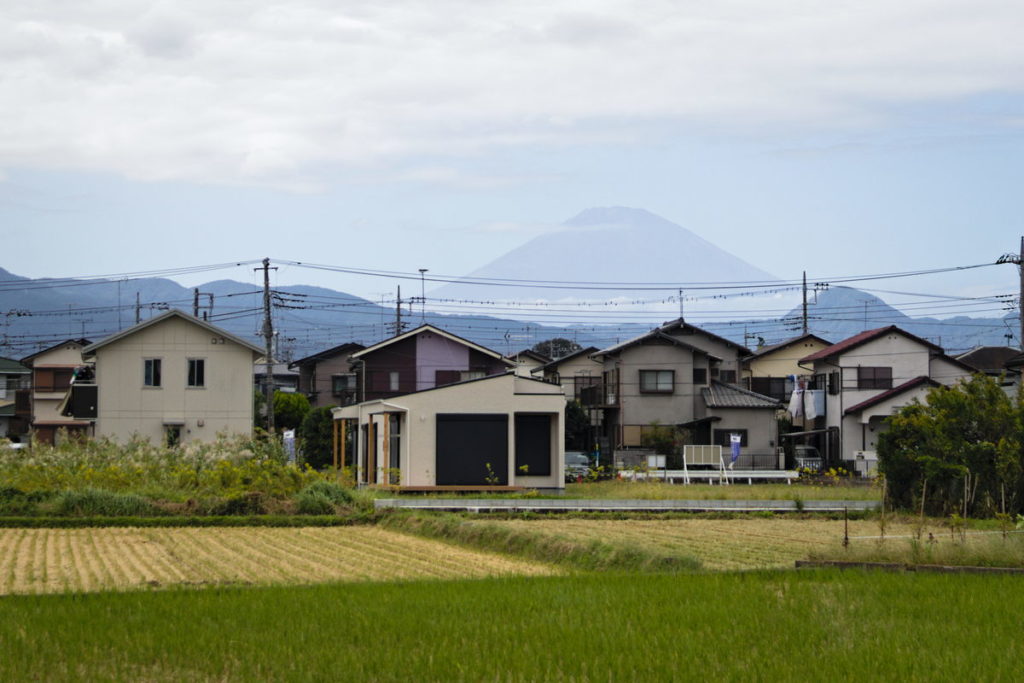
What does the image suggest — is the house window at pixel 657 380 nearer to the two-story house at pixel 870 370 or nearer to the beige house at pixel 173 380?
the two-story house at pixel 870 370

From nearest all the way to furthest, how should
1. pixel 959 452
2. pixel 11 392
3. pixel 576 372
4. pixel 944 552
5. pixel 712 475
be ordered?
pixel 944 552, pixel 959 452, pixel 712 475, pixel 576 372, pixel 11 392

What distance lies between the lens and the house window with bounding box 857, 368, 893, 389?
5062 centimetres

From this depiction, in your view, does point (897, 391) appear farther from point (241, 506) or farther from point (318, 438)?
point (241, 506)

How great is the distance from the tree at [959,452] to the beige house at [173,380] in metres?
22.9

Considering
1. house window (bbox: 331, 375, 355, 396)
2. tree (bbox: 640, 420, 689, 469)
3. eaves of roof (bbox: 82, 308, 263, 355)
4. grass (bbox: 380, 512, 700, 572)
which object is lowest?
grass (bbox: 380, 512, 700, 572)

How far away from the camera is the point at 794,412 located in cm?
5294

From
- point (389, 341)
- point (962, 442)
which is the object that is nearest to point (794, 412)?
point (389, 341)

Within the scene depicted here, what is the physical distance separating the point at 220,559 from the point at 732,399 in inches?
1450

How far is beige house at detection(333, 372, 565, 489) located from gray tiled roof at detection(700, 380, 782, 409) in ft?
61.3

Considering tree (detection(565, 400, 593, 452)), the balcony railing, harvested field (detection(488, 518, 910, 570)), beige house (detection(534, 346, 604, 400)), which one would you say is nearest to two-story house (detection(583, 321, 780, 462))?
the balcony railing

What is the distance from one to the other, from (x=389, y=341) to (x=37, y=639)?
134 ft

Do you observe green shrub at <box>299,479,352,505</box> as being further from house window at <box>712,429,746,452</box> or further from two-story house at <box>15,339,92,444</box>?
two-story house at <box>15,339,92,444</box>

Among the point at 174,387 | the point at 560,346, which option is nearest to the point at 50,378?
the point at 174,387

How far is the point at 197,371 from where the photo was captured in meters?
40.6
